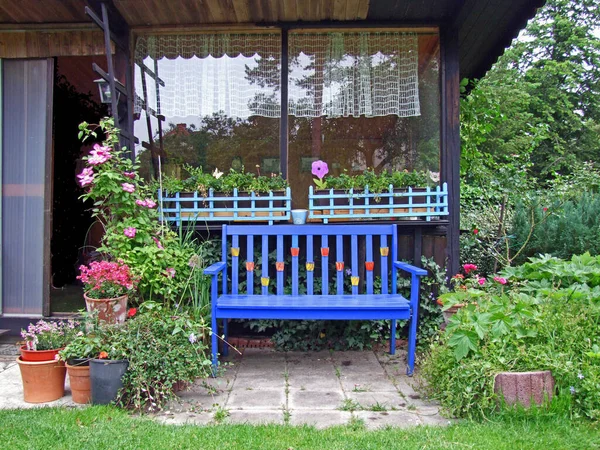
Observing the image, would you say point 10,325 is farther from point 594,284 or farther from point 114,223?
point 594,284

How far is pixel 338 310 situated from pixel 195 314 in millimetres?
1009

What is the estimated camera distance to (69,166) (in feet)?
19.3

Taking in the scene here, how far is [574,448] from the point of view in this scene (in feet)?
6.69

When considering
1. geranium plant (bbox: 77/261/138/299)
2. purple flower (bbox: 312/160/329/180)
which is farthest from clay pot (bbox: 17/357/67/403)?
purple flower (bbox: 312/160/329/180)

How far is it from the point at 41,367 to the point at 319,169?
258 centimetres

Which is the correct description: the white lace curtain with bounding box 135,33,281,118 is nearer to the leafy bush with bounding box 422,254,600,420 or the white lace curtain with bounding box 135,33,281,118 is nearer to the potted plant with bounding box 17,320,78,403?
the potted plant with bounding box 17,320,78,403

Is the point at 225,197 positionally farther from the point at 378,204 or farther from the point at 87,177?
the point at 378,204

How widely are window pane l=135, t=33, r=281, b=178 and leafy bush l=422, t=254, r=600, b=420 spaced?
2.28 meters

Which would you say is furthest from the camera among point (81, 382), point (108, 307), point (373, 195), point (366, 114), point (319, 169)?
point (366, 114)

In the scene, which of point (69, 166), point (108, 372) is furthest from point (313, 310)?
point (69, 166)

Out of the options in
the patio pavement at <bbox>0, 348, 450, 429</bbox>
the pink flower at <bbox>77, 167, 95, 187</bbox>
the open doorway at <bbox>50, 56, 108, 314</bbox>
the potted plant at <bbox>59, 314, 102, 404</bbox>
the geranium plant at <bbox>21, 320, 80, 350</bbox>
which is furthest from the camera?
the open doorway at <bbox>50, 56, 108, 314</bbox>

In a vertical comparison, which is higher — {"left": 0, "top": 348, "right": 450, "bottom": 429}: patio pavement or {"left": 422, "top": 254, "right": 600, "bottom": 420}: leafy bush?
{"left": 422, "top": 254, "right": 600, "bottom": 420}: leafy bush

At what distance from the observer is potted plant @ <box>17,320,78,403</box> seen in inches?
104

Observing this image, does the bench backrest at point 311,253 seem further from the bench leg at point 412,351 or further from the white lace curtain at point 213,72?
the white lace curtain at point 213,72
